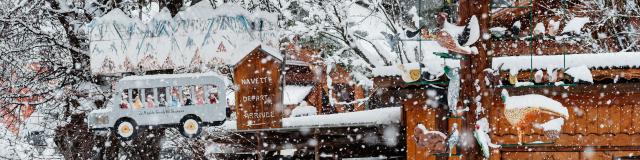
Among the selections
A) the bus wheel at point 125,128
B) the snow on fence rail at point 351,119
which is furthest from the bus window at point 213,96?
the snow on fence rail at point 351,119

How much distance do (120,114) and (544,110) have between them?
4407mm

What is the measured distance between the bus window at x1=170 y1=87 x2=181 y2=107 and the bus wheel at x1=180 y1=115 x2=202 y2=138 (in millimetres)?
183

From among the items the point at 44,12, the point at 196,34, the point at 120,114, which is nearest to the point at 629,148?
the point at 196,34

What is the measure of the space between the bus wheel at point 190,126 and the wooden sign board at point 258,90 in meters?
0.52

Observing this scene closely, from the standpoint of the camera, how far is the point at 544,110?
6.05m

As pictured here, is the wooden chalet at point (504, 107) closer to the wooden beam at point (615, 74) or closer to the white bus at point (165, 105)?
the wooden beam at point (615, 74)

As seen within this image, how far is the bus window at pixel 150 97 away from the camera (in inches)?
301

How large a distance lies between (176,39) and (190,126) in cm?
95

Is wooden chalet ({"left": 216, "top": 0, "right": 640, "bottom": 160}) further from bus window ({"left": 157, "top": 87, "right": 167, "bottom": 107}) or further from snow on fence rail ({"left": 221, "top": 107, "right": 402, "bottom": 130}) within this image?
bus window ({"left": 157, "top": 87, "right": 167, "bottom": 107})

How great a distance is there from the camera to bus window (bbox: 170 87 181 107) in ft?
25.2

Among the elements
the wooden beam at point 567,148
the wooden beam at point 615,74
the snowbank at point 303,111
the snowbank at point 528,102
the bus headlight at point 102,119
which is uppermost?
the wooden beam at point 615,74

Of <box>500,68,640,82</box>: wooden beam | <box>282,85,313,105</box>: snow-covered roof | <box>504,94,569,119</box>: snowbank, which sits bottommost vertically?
<box>282,85,313,105</box>: snow-covered roof

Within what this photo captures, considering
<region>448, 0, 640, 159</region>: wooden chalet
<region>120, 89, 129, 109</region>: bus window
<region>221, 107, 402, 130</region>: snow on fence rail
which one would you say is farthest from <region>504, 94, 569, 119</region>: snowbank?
<region>120, 89, 129, 109</region>: bus window

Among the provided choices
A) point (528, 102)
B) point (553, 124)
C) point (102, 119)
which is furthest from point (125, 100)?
point (553, 124)
